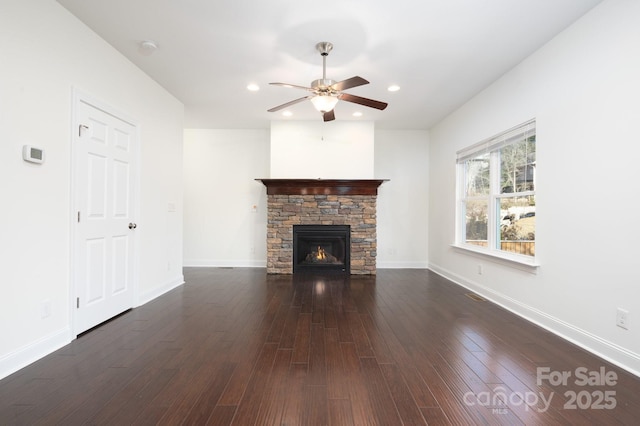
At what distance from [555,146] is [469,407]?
2.43 metres

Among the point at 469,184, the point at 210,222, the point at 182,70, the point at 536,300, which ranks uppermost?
the point at 182,70

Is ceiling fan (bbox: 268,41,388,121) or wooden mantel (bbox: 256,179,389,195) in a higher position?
ceiling fan (bbox: 268,41,388,121)

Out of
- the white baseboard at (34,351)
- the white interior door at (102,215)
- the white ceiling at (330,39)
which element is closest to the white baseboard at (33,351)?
the white baseboard at (34,351)

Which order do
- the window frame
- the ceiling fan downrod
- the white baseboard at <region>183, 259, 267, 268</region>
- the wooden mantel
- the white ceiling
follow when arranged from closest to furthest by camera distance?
the white ceiling → the ceiling fan downrod → the window frame → the wooden mantel → the white baseboard at <region>183, 259, 267, 268</region>

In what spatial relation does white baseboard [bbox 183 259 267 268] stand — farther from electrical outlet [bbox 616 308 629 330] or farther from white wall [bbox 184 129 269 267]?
electrical outlet [bbox 616 308 629 330]

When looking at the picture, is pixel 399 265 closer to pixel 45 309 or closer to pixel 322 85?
pixel 322 85

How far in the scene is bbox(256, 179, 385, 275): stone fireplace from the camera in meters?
5.04

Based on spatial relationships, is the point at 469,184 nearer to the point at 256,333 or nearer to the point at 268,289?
the point at 268,289

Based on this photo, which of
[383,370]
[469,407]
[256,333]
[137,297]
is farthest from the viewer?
[137,297]

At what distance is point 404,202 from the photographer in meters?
5.58

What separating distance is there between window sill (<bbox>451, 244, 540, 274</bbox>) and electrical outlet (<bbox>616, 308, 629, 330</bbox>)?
0.77 meters

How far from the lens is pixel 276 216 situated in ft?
16.6

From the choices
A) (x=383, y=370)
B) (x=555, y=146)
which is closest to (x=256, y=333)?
(x=383, y=370)

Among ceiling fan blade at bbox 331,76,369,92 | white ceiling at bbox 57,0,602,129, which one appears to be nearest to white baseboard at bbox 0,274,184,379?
white ceiling at bbox 57,0,602,129
